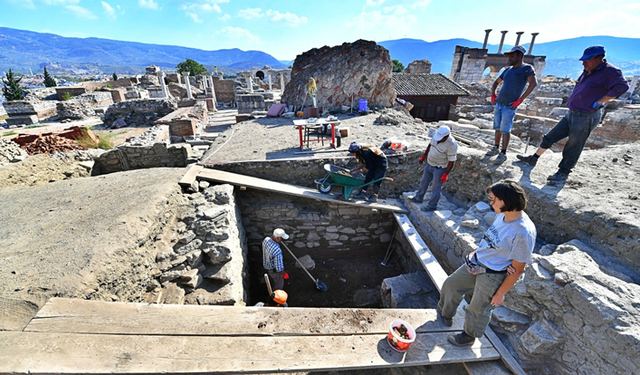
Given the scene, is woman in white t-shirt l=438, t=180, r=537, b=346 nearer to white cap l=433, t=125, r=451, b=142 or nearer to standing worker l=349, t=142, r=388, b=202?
white cap l=433, t=125, r=451, b=142

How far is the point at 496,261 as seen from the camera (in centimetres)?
227

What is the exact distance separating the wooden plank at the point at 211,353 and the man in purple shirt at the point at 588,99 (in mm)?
3215

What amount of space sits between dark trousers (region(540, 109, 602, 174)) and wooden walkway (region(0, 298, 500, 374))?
3.17 metres

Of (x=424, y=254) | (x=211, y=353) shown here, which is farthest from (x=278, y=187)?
(x=211, y=353)

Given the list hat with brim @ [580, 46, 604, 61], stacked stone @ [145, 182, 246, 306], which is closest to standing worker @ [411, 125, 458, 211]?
hat with brim @ [580, 46, 604, 61]

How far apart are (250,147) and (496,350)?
7.01 metres

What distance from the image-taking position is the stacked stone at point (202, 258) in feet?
11.8

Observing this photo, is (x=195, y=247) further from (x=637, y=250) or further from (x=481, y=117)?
(x=481, y=117)

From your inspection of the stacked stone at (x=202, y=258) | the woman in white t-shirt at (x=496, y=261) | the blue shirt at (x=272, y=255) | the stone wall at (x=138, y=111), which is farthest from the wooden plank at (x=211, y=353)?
the stone wall at (x=138, y=111)

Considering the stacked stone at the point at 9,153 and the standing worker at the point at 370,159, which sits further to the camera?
the stacked stone at the point at 9,153

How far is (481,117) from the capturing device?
1716cm

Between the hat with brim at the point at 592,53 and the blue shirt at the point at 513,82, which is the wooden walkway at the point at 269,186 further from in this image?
the hat with brim at the point at 592,53

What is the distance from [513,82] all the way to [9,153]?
1089 centimetres

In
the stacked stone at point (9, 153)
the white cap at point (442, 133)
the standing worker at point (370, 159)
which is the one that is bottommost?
the stacked stone at point (9, 153)
